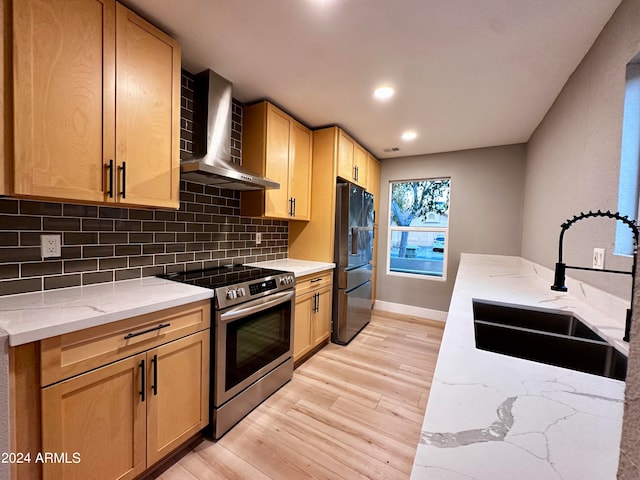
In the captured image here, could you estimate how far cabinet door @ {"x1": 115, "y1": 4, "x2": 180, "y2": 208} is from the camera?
4.65 feet

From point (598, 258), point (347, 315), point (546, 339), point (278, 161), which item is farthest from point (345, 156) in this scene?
point (546, 339)

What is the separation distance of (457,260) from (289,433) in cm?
303

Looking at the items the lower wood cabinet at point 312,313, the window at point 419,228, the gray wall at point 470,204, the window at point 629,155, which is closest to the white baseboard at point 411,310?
the gray wall at point 470,204

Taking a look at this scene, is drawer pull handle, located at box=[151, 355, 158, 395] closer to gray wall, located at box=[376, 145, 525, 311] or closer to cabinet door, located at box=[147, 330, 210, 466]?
cabinet door, located at box=[147, 330, 210, 466]

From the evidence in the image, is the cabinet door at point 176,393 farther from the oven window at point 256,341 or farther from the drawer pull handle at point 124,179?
the drawer pull handle at point 124,179

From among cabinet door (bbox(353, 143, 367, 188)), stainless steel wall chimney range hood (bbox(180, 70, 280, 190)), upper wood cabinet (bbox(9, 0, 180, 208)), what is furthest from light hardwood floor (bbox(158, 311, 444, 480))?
cabinet door (bbox(353, 143, 367, 188))

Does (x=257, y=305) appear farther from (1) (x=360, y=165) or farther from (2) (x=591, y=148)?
(1) (x=360, y=165)

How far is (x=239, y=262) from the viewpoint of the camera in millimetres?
2543

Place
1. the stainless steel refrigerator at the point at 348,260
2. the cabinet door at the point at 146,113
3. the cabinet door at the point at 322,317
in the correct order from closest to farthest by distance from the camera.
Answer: the cabinet door at the point at 146,113 < the cabinet door at the point at 322,317 < the stainless steel refrigerator at the point at 348,260

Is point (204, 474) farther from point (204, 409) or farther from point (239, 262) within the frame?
point (239, 262)

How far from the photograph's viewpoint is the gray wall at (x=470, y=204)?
3.36 meters

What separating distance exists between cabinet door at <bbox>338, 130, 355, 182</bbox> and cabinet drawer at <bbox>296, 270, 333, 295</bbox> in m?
1.11

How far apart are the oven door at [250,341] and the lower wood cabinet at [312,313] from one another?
21 cm

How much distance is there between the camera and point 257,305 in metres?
1.80
